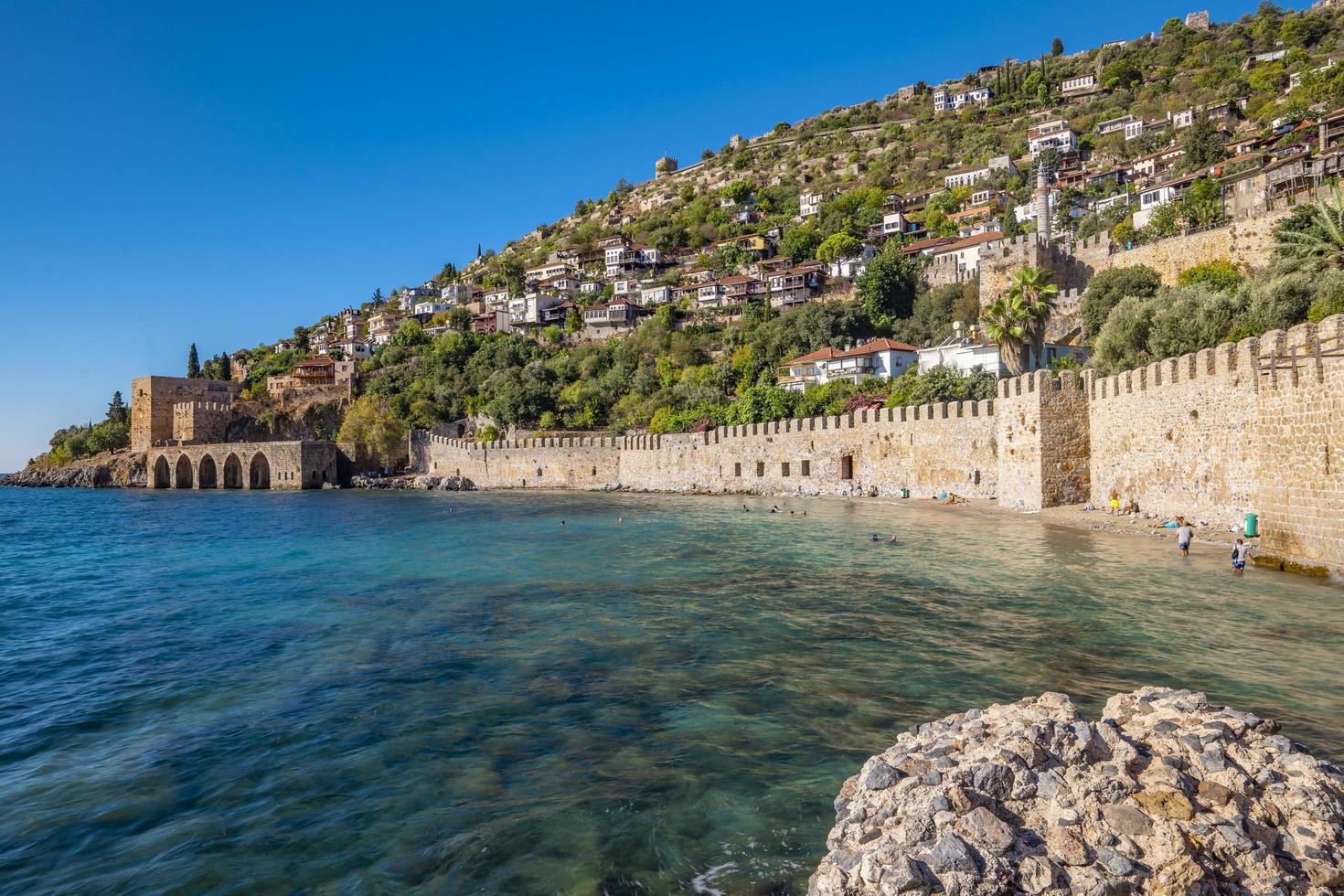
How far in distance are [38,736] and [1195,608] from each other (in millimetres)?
13739

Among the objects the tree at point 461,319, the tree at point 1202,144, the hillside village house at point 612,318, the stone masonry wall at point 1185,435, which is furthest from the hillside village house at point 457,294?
the stone masonry wall at point 1185,435

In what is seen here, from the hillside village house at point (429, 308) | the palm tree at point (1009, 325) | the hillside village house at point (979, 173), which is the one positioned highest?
the hillside village house at point (979, 173)

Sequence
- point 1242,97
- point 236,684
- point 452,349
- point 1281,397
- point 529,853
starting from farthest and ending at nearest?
point 452,349 < point 1242,97 < point 1281,397 < point 236,684 < point 529,853

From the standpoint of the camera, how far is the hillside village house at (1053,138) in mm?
77500

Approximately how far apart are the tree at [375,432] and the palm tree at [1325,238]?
180 feet

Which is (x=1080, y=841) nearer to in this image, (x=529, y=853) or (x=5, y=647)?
(x=529, y=853)

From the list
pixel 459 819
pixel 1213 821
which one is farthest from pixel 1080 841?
pixel 459 819

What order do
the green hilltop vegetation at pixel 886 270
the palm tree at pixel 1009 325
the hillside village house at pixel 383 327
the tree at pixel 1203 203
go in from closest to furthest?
the green hilltop vegetation at pixel 886 270 < the palm tree at pixel 1009 325 < the tree at pixel 1203 203 < the hillside village house at pixel 383 327

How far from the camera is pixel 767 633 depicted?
31.2 feet

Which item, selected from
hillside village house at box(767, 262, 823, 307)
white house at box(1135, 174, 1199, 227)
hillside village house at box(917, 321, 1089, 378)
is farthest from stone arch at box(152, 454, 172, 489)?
white house at box(1135, 174, 1199, 227)

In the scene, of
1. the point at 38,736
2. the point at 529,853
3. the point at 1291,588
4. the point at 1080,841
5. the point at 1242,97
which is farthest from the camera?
the point at 1242,97

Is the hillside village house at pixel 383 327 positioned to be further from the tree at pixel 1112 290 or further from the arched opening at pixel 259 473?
the tree at pixel 1112 290

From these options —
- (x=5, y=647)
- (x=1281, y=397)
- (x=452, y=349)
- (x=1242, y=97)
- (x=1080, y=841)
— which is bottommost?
(x=5, y=647)

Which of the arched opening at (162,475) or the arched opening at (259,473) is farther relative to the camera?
the arched opening at (162,475)
